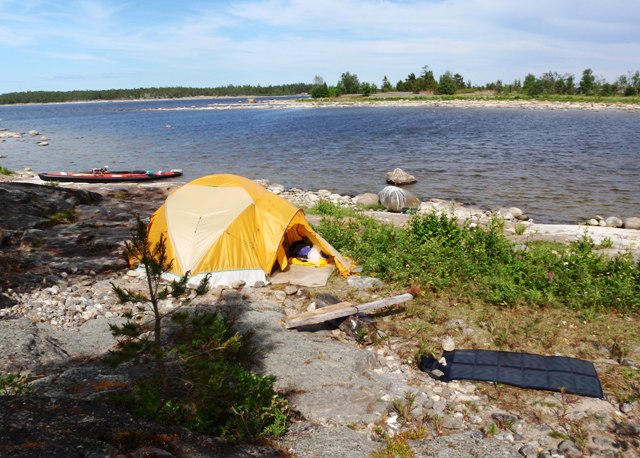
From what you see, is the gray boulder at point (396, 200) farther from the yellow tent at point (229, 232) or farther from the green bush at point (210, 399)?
the green bush at point (210, 399)

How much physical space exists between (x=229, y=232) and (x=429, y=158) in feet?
87.1

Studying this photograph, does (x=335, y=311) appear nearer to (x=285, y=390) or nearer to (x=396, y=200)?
(x=285, y=390)

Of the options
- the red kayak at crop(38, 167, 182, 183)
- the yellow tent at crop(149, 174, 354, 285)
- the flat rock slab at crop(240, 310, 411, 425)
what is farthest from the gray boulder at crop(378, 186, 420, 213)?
the red kayak at crop(38, 167, 182, 183)

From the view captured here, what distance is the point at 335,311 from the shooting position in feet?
26.9

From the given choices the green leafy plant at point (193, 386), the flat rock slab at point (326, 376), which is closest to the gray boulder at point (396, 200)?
the flat rock slab at point (326, 376)

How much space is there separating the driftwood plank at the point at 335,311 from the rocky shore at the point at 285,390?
215 millimetres

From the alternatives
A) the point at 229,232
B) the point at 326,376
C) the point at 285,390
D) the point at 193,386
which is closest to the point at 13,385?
the point at 193,386

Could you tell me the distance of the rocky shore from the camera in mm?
4055

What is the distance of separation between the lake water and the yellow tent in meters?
12.5

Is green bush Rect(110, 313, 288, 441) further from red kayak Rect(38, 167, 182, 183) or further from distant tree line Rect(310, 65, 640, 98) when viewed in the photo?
distant tree line Rect(310, 65, 640, 98)

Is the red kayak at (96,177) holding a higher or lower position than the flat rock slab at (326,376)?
higher

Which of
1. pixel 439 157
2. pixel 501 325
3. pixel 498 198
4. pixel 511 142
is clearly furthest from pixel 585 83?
pixel 501 325

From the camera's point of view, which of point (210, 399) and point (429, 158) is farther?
point (429, 158)

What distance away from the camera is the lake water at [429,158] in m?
23.0
